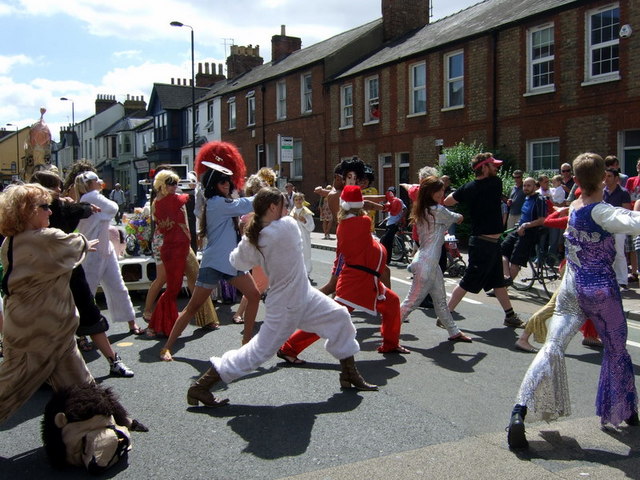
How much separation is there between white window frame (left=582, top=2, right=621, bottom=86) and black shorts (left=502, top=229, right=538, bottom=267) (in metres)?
9.11

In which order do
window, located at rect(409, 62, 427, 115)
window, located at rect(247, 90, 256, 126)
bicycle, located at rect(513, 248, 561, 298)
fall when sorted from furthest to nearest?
window, located at rect(247, 90, 256, 126) → window, located at rect(409, 62, 427, 115) → bicycle, located at rect(513, 248, 561, 298)

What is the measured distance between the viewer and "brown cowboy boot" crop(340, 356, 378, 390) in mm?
5215

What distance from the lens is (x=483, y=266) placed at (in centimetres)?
771

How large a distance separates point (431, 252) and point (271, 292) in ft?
8.90

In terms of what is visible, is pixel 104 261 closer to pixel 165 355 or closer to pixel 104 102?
pixel 165 355

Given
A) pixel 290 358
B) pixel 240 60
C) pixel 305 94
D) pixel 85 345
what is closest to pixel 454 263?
pixel 290 358

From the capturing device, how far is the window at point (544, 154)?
1908 centimetres

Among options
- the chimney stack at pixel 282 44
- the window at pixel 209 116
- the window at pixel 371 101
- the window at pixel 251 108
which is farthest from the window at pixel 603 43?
the window at pixel 209 116

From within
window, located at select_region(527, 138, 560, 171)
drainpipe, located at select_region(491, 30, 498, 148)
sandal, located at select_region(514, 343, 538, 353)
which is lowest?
sandal, located at select_region(514, 343, 538, 353)

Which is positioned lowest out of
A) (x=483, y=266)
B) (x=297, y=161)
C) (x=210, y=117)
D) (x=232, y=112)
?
(x=483, y=266)

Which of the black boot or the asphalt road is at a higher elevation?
the black boot

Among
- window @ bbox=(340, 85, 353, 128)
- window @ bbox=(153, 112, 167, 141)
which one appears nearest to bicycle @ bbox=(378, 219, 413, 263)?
A: window @ bbox=(340, 85, 353, 128)

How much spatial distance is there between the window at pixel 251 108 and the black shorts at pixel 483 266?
30096mm

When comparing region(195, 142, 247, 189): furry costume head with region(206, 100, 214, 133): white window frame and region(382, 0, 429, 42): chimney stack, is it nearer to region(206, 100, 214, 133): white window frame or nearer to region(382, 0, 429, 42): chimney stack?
region(382, 0, 429, 42): chimney stack
